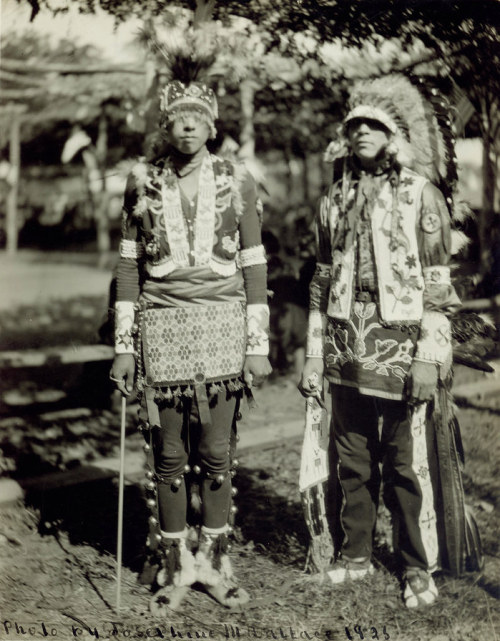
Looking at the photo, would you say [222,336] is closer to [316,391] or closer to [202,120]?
[316,391]

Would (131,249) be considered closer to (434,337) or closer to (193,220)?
(193,220)

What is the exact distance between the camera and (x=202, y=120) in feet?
9.42

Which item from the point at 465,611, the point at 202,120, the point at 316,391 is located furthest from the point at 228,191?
the point at 465,611

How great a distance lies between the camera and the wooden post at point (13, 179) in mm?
13211

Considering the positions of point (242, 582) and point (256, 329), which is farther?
point (242, 582)

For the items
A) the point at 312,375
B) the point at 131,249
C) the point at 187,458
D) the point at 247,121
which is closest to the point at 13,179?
the point at 247,121

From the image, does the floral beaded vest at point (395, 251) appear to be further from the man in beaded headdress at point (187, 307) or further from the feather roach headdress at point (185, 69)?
the feather roach headdress at point (185, 69)

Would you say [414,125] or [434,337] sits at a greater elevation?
[414,125]

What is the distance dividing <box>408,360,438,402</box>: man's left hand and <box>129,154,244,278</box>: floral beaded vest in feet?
2.90

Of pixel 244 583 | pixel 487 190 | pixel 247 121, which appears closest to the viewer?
pixel 244 583

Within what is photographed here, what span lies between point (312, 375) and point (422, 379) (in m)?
0.51

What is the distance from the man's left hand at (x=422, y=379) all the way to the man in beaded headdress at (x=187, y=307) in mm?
633

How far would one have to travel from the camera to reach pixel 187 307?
9.44 feet

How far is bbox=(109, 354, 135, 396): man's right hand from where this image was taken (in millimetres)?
2957
